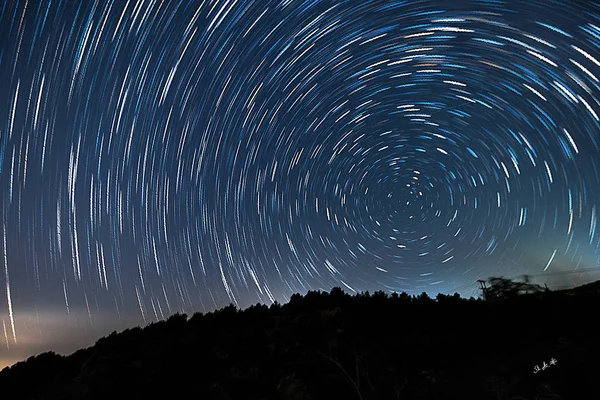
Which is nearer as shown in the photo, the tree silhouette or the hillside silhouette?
the hillside silhouette

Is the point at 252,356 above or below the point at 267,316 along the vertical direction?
below

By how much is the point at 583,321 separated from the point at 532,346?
4289 mm

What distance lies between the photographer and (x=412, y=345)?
18969mm

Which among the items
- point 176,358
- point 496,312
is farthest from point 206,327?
point 496,312

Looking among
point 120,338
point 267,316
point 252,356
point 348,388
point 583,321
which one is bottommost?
point 583,321

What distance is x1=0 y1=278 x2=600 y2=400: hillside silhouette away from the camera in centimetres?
1538

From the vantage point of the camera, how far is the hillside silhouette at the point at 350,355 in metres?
15.4

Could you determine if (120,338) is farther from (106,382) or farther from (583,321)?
(583,321)

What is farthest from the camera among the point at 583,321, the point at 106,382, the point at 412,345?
the point at 583,321

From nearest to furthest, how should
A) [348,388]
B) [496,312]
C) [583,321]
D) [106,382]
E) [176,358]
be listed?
[106,382] → [348,388] → [176,358] → [583,321] → [496,312]

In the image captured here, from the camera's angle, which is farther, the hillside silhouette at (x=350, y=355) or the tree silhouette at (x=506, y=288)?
the tree silhouette at (x=506, y=288)

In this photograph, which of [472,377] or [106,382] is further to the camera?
[472,377]

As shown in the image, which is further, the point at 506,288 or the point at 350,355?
the point at 506,288

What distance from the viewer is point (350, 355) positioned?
17.8 metres
